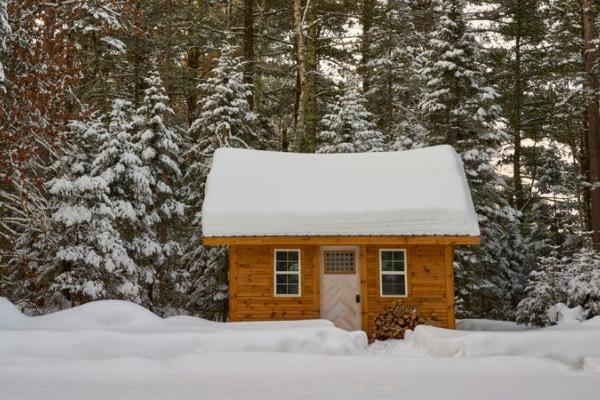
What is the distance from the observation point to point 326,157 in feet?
59.5

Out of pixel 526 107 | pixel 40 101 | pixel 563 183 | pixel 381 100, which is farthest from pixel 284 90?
pixel 40 101

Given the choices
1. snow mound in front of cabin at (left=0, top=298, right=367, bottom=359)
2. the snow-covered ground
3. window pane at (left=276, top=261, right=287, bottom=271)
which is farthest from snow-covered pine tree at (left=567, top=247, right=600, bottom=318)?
window pane at (left=276, top=261, right=287, bottom=271)

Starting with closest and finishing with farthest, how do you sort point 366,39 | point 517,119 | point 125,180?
point 125,180, point 366,39, point 517,119

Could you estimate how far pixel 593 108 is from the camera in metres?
20.5

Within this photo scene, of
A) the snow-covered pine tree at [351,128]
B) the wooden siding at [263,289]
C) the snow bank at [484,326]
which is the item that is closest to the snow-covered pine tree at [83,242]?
the wooden siding at [263,289]

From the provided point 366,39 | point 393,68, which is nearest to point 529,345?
point 393,68

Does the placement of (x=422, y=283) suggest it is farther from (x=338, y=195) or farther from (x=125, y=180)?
(x=125, y=180)

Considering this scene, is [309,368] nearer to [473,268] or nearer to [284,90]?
[473,268]

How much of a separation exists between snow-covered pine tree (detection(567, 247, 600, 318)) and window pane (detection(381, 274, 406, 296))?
4476 mm

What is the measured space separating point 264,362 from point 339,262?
20.5ft

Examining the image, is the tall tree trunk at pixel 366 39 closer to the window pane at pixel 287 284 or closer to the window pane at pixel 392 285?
the window pane at pixel 392 285

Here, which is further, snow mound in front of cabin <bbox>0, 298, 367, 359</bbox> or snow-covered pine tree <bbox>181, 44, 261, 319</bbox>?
snow-covered pine tree <bbox>181, 44, 261, 319</bbox>

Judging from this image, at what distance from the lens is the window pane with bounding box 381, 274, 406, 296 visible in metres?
14.6

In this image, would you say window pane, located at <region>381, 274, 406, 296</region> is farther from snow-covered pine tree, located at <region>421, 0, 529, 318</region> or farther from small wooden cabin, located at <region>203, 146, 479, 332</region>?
snow-covered pine tree, located at <region>421, 0, 529, 318</region>
